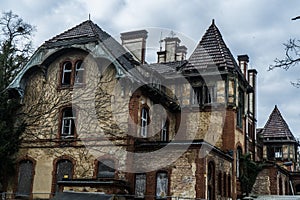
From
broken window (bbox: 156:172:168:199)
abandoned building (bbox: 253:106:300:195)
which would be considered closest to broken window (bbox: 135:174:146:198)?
broken window (bbox: 156:172:168:199)

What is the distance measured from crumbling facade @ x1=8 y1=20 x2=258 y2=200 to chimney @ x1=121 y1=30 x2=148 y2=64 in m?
2.36

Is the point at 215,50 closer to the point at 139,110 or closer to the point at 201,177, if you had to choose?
the point at 139,110

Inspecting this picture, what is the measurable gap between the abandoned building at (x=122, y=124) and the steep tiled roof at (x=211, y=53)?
0.28ft

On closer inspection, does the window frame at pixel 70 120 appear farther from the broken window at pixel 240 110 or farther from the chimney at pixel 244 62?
the chimney at pixel 244 62

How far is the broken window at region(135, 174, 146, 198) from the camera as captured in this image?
63.8ft

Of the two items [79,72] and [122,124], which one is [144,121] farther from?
[79,72]

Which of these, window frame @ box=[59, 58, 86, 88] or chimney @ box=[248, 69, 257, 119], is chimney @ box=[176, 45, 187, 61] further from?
window frame @ box=[59, 58, 86, 88]

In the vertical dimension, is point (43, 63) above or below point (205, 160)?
above

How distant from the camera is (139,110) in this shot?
2066cm

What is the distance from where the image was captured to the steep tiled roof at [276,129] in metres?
37.0

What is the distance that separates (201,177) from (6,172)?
983 centimetres

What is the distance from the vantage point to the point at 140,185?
64.2ft

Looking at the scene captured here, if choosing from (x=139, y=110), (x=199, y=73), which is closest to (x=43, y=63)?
(x=139, y=110)

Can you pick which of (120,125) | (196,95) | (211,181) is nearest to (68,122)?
(120,125)
